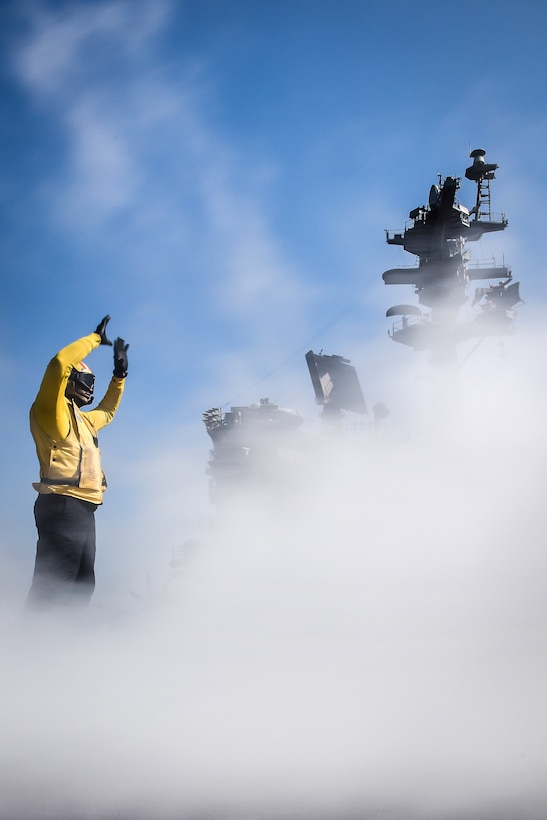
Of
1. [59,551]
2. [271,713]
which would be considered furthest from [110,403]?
[271,713]

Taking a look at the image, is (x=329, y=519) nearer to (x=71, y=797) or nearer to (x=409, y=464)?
(x=409, y=464)

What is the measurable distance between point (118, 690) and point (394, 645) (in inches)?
60.7

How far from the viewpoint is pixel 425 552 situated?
7340 millimetres

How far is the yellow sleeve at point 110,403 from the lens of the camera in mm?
3902

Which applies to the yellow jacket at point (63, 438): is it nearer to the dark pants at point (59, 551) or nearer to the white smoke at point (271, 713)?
the dark pants at point (59, 551)

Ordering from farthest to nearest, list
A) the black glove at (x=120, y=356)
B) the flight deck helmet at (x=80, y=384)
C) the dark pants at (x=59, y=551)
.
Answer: the black glove at (x=120, y=356) < the flight deck helmet at (x=80, y=384) < the dark pants at (x=59, y=551)

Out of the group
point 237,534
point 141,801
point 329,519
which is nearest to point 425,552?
point 329,519

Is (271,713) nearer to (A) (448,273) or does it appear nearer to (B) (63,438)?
(B) (63,438)

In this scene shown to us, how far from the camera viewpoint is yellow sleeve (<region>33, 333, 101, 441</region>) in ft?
10.8

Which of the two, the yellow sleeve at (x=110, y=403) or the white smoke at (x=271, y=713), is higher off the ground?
the yellow sleeve at (x=110, y=403)

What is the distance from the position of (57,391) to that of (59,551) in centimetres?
85

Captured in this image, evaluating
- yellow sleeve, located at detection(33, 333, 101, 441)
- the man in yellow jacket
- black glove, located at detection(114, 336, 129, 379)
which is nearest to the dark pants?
the man in yellow jacket

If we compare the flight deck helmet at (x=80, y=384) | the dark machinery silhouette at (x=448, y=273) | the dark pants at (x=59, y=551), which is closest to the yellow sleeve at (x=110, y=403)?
the flight deck helmet at (x=80, y=384)

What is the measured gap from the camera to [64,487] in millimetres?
3334
